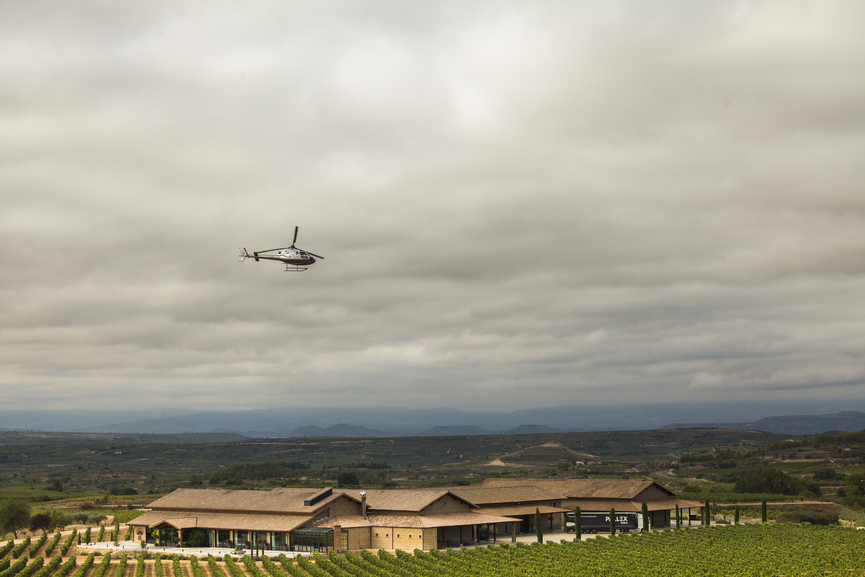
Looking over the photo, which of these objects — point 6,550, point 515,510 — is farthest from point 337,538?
point 6,550

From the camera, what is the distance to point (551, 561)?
5675cm

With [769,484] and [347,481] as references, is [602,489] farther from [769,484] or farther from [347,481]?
[347,481]

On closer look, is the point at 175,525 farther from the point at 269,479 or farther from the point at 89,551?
the point at 269,479

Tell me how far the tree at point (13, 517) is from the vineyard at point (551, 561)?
54.6 feet

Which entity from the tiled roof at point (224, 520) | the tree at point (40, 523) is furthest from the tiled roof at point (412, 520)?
the tree at point (40, 523)

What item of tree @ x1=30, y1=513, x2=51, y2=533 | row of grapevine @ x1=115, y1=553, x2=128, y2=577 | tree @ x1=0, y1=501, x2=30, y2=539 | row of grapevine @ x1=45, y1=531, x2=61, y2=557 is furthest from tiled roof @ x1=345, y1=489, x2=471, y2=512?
tree @ x1=0, y1=501, x2=30, y2=539

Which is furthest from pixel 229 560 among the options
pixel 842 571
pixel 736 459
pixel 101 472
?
pixel 101 472

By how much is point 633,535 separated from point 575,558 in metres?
15.1

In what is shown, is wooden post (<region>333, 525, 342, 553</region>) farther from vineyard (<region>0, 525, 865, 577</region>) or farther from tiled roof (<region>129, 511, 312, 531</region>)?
vineyard (<region>0, 525, 865, 577</region>)

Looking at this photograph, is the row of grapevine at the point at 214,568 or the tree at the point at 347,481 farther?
the tree at the point at 347,481

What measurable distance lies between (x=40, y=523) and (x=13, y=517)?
4.13 meters

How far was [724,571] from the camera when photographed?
5112 centimetres

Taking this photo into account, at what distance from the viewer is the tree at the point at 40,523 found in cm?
8831

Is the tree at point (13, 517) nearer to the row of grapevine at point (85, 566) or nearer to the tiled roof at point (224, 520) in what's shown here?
the tiled roof at point (224, 520)
